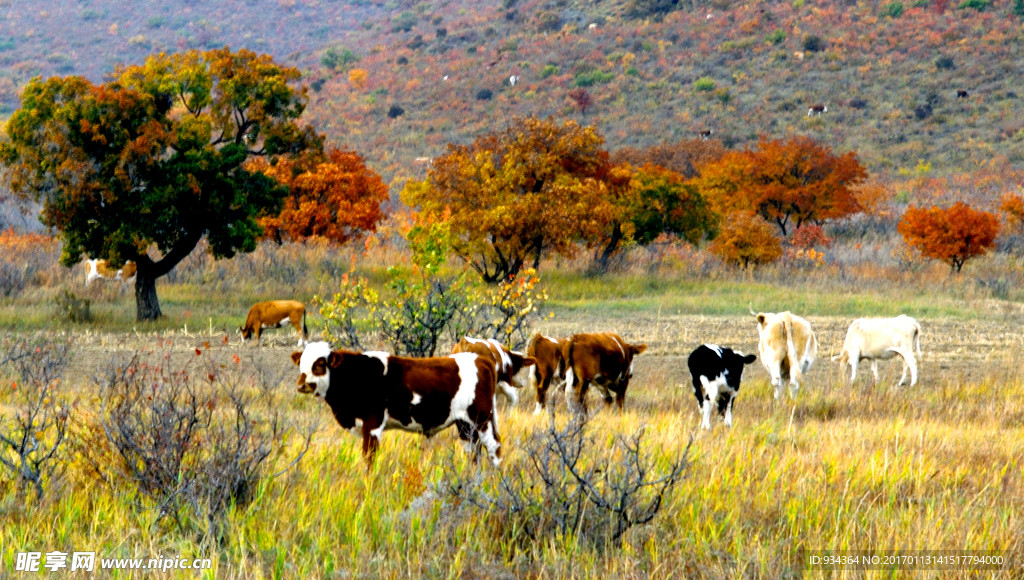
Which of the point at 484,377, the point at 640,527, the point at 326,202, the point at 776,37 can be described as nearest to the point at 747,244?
the point at 326,202

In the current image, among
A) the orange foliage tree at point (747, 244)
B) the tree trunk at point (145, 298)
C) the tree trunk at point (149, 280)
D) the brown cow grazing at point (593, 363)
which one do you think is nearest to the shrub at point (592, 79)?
the orange foliage tree at point (747, 244)

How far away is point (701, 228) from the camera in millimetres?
32812

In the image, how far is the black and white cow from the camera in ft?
28.5

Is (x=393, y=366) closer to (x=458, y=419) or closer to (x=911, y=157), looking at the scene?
(x=458, y=419)

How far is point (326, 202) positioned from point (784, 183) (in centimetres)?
1817

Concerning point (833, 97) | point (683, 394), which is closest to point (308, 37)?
point (833, 97)

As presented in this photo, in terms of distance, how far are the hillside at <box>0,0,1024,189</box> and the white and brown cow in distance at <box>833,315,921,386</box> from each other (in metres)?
40.4

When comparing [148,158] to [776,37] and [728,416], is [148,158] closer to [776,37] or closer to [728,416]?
[728,416]

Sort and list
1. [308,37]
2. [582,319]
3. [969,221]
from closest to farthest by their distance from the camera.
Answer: [582,319], [969,221], [308,37]

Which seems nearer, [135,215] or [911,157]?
[135,215]

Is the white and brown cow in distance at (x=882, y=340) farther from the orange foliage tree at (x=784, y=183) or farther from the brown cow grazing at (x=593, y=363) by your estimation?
the orange foliage tree at (x=784, y=183)

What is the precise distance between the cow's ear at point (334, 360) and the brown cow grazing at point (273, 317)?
10950 millimetres

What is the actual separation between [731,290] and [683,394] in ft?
50.1

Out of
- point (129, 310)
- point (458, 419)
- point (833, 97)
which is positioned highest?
point (833, 97)
